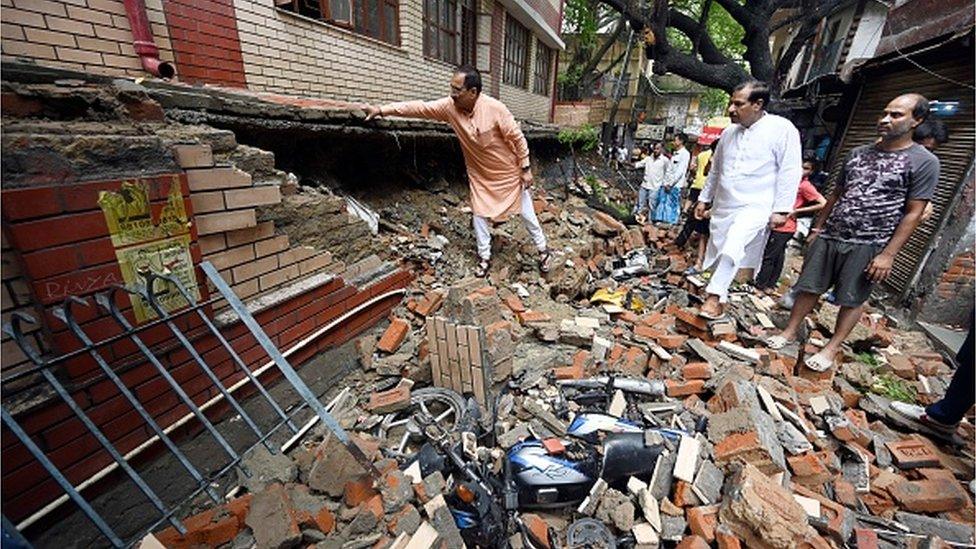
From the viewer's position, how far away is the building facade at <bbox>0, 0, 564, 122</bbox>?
2.59m

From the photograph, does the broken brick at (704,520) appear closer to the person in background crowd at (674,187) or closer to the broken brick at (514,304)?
the broken brick at (514,304)

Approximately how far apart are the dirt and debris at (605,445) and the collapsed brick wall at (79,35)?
2285 mm

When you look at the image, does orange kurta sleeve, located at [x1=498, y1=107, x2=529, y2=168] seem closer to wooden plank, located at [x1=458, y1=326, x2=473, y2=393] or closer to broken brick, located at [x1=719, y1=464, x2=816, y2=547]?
wooden plank, located at [x1=458, y1=326, x2=473, y2=393]

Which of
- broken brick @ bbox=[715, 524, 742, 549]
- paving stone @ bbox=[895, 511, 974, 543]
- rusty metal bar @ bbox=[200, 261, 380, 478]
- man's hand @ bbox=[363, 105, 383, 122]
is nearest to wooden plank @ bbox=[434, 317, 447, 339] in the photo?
rusty metal bar @ bbox=[200, 261, 380, 478]

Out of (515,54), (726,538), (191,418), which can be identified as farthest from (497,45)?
(726,538)

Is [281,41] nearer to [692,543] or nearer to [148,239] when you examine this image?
[148,239]

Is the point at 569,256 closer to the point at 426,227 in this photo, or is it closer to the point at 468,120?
the point at 426,227

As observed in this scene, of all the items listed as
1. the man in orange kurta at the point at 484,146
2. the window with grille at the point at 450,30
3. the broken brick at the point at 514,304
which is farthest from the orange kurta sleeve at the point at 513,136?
the window with grille at the point at 450,30

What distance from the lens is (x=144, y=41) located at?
9.51ft

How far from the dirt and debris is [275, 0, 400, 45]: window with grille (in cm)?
291

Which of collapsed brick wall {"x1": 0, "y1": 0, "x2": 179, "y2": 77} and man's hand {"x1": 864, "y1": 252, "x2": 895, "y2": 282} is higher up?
collapsed brick wall {"x1": 0, "y1": 0, "x2": 179, "y2": 77}

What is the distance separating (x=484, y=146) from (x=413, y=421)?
8.75 ft

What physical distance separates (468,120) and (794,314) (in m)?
3.31

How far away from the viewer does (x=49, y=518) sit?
1.45 m
